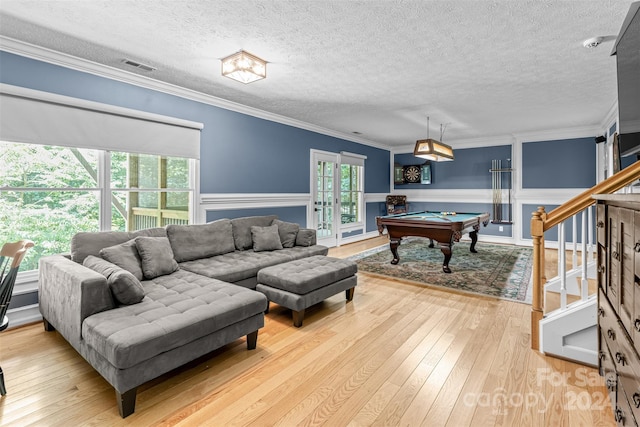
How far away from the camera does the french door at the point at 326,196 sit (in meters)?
6.14

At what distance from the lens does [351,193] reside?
7.38 meters

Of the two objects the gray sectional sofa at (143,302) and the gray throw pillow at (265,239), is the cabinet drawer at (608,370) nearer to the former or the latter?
the gray sectional sofa at (143,302)

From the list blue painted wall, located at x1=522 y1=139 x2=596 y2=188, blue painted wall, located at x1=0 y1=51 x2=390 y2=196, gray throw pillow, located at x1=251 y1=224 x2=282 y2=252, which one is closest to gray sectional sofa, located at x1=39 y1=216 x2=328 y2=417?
gray throw pillow, located at x1=251 y1=224 x2=282 y2=252

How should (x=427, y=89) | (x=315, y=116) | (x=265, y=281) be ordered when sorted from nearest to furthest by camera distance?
(x=265, y=281), (x=427, y=89), (x=315, y=116)

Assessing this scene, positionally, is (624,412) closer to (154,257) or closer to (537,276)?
(537,276)

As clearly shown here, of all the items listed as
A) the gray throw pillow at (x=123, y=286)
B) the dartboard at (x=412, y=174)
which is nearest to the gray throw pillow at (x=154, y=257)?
the gray throw pillow at (x=123, y=286)

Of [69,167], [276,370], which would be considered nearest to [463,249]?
[276,370]

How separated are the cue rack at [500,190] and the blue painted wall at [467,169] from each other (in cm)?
9

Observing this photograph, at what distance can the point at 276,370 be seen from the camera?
212 centimetres

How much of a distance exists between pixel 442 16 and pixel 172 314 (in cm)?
279

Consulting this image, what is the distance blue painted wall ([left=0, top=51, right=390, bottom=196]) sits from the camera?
2.90 meters

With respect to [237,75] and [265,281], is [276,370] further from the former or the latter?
[237,75]

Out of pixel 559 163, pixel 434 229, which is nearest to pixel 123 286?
pixel 434 229

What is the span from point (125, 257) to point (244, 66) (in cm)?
199
